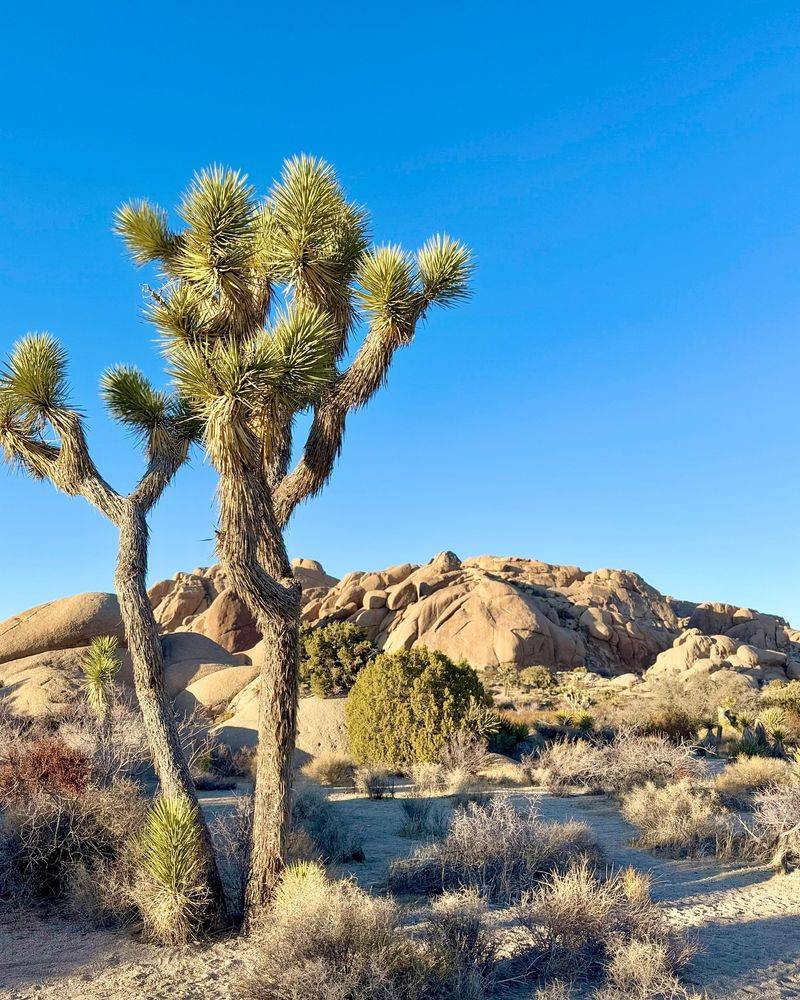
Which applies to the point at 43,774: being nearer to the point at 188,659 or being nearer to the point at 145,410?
the point at 145,410

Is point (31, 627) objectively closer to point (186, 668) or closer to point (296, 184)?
point (186, 668)

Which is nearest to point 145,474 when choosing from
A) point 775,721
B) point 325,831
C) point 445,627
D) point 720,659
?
point 325,831

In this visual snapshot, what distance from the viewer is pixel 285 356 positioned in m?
A: 7.66

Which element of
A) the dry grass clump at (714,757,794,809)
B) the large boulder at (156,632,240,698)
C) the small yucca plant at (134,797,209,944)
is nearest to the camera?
the small yucca plant at (134,797,209,944)

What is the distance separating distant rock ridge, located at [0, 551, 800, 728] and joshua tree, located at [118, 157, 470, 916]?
16475 millimetres

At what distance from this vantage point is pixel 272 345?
7.62 m

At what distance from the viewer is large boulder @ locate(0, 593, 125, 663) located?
27234 mm

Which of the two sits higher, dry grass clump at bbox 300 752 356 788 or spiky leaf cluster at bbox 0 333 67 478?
spiky leaf cluster at bbox 0 333 67 478

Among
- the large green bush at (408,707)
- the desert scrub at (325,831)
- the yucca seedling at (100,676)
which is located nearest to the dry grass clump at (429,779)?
the large green bush at (408,707)

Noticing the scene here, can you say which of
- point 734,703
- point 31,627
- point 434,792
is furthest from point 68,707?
point 734,703

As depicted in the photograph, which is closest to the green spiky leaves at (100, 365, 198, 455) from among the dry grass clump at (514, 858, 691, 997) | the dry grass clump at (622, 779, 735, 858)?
the dry grass clump at (514, 858, 691, 997)

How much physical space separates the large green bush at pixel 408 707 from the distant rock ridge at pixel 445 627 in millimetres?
6531

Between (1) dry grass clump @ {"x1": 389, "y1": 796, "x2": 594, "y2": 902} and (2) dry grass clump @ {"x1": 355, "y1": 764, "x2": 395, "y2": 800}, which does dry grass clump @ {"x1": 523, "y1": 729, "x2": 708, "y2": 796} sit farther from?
(1) dry grass clump @ {"x1": 389, "y1": 796, "x2": 594, "y2": 902}

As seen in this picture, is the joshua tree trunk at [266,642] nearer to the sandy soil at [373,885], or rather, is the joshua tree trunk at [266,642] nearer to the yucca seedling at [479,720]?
the sandy soil at [373,885]
